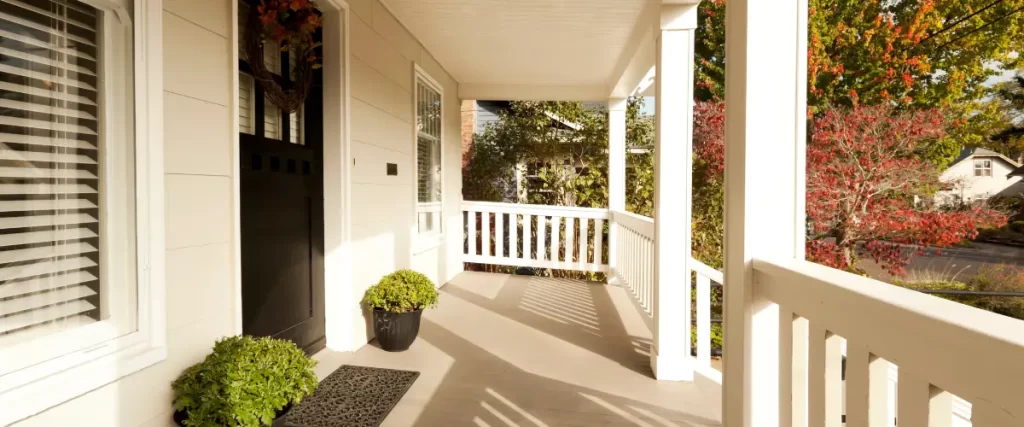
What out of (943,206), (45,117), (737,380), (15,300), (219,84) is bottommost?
(737,380)

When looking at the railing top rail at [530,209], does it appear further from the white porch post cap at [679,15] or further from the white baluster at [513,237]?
the white porch post cap at [679,15]

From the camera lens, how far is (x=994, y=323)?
2.42ft

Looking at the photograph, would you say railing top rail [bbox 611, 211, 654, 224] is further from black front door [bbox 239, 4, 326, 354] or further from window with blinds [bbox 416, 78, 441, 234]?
black front door [bbox 239, 4, 326, 354]

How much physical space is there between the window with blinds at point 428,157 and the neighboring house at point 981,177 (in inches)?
157

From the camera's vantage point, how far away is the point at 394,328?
3.25 metres

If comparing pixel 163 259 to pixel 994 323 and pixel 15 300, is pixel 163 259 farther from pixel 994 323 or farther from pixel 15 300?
pixel 994 323

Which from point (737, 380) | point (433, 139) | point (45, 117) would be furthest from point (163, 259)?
point (433, 139)

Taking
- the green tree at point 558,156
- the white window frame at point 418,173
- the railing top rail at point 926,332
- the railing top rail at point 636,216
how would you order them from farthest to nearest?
1. the green tree at point 558,156
2. the white window frame at point 418,173
3. the railing top rail at point 636,216
4. the railing top rail at point 926,332

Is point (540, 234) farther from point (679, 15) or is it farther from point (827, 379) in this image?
point (827, 379)

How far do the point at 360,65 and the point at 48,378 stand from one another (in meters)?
2.41

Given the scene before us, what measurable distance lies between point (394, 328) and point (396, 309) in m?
0.12

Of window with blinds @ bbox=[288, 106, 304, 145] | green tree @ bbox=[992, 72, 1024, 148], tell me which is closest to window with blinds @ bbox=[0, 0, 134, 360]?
window with blinds @ bbox=[288, 106, 304, 145]

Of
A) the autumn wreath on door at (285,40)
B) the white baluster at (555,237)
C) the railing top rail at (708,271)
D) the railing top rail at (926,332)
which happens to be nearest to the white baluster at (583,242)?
the white baluster at (555,237)

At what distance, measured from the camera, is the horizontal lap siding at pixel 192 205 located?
170 centimetres
